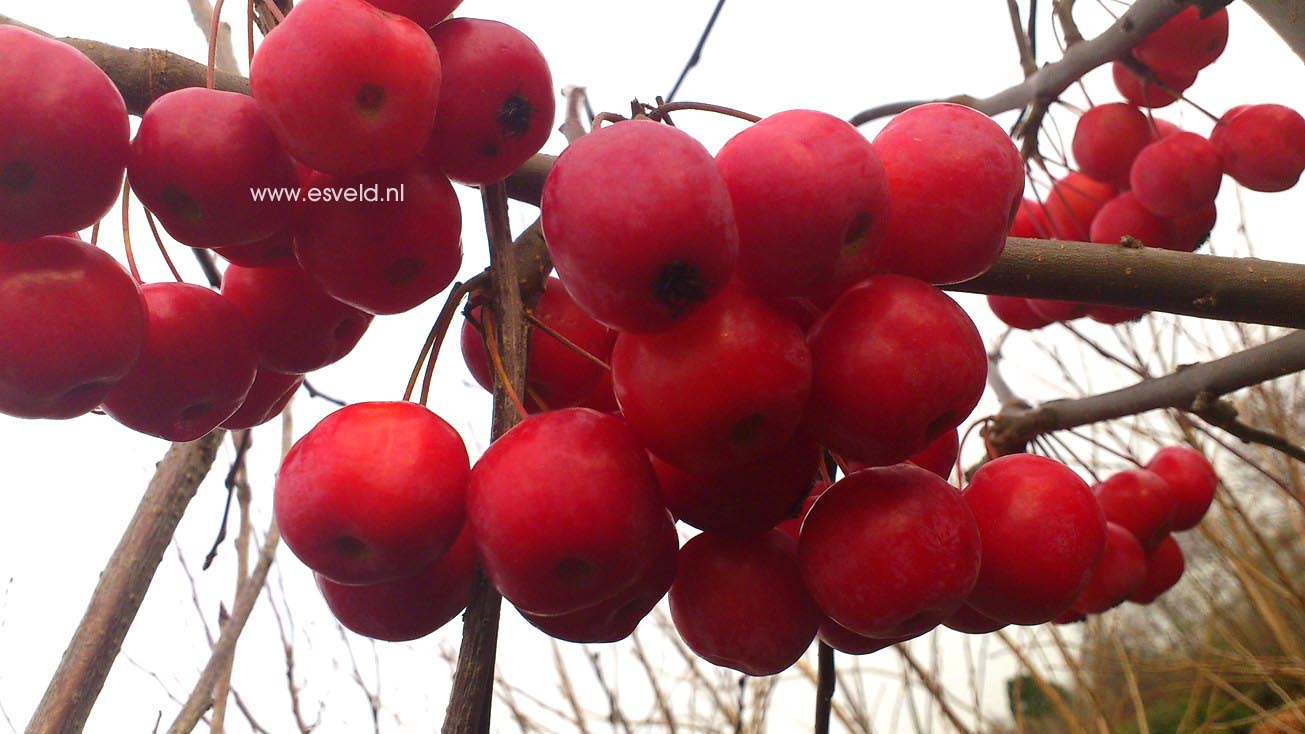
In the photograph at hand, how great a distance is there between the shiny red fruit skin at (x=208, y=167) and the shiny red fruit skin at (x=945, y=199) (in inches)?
11.7

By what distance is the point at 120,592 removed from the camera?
73 cm

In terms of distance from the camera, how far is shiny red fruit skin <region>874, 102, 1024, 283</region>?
1.42ft

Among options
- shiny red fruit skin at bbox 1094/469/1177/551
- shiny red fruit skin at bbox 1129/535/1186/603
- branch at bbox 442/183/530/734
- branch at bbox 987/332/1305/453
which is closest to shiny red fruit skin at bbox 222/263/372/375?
branch at bbox 442/183/530/734

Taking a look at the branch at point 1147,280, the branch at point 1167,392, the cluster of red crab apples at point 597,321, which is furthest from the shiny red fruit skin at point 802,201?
the branch at point 1167,392

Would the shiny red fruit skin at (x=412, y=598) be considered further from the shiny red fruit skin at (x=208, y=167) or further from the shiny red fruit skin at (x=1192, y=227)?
the shiny red fruit skin at (x=1192, y=227)

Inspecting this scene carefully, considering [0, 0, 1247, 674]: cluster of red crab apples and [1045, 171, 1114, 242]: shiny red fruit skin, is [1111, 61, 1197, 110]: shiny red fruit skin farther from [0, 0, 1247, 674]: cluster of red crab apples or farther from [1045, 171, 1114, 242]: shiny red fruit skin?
[0, 0, 1247, 674]: cluster of red crab apples

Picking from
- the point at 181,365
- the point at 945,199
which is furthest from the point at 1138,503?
the point at 181,365

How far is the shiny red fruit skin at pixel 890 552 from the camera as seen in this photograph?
41 centimetres

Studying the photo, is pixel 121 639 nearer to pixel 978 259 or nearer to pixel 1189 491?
pixel 978 259

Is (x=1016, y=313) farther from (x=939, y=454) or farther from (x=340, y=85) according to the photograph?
(x=340, y=85)

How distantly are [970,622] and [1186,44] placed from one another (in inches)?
38.6

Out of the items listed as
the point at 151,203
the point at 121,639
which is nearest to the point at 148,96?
the point at 151,203

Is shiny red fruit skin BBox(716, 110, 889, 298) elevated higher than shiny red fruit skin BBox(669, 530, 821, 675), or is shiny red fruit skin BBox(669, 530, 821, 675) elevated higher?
shiny red fruit skin BBox(716, 110, 889, 298)

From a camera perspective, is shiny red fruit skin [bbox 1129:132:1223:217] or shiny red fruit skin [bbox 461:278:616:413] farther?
shiny red fruit skin [bbox 1129:132:1223:217]
